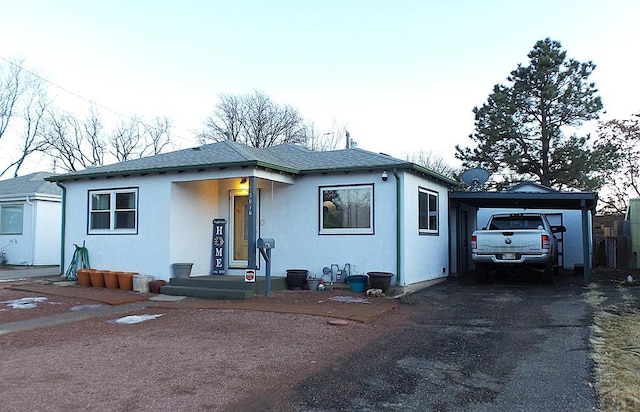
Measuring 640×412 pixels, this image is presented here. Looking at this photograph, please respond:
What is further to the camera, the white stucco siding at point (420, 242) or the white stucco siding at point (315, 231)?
the white stucco siding at point (315, 231)

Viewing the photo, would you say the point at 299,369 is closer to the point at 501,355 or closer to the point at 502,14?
the point at 501,355

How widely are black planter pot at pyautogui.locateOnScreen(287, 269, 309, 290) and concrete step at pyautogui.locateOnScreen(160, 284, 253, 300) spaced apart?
145 centimetres

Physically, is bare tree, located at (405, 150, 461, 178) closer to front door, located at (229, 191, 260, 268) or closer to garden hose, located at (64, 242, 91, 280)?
front door, located at (229, 191, 260, 268)

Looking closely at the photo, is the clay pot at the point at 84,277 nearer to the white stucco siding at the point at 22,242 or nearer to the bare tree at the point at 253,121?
the white stucco siding at the point at 22,242

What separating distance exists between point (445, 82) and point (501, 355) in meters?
13.0

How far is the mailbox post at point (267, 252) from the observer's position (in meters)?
10.2

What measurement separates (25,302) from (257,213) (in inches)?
209

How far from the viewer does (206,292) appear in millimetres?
10445

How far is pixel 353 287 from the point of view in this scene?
421 inches

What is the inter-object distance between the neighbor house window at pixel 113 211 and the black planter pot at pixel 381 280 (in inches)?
240

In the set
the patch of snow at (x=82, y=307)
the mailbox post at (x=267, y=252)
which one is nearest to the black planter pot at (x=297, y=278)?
the mailbox post at (x=267, y=252)

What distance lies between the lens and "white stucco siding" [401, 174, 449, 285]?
10.8 meters

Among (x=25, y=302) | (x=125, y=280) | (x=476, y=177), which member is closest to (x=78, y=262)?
(x=125, y=280)

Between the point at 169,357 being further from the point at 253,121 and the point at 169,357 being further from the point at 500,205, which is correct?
the point at 253,121
